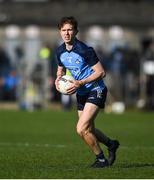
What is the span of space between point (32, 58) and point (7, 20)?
223 cm

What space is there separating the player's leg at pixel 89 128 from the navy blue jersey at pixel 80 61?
315 millimetres

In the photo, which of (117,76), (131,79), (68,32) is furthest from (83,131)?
(131,79)

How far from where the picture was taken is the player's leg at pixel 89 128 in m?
13.9

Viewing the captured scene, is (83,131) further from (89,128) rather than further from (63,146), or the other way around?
(63,146)

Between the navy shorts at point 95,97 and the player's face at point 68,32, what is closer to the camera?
the player's face at point 68,32

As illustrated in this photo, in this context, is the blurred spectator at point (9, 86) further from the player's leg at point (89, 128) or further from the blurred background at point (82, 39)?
the player's leg at point (89, 128)

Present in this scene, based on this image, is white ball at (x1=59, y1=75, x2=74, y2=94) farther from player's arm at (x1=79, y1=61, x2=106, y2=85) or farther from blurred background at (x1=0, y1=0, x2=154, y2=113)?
blurred background at (x1=0, y1=0, x2=154, y2=113)

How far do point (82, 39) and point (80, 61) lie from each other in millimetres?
27017

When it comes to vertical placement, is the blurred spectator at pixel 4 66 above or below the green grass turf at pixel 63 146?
below

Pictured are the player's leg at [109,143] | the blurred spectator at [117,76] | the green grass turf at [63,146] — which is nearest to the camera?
the green grass turf at [63,146]

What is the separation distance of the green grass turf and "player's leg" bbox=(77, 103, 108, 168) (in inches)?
9.6

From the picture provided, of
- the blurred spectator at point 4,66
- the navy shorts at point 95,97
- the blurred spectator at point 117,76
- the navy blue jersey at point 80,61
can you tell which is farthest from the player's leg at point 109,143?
the blurred spectator at point 4,66

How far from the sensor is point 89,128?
45.8ft

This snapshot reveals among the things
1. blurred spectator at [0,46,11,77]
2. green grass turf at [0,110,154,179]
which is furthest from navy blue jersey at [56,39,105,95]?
blurred spectator at [0,46,11,77]
